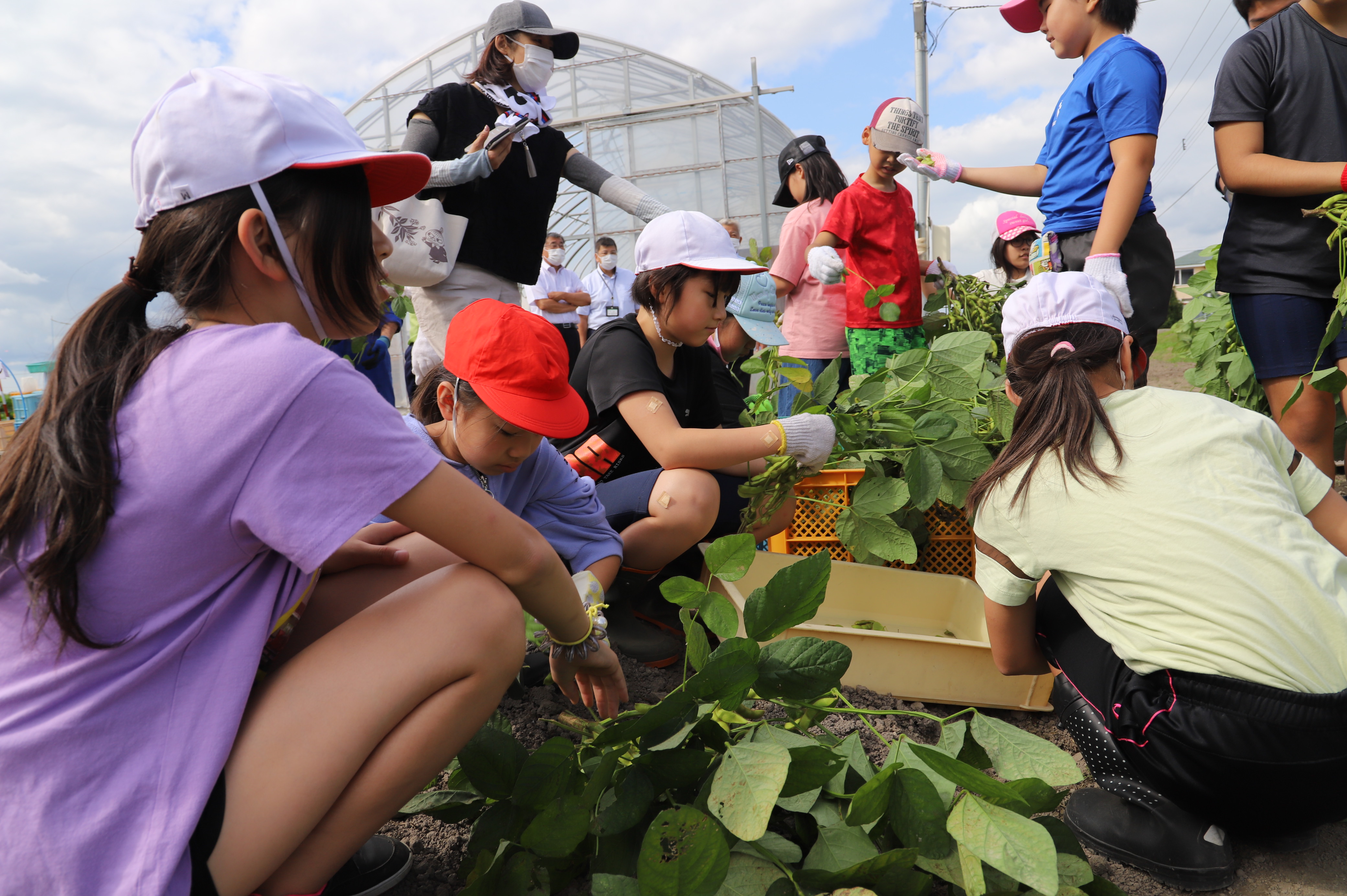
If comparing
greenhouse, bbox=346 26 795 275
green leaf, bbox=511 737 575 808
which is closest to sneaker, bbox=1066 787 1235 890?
green leaf, bbox=511 737 575 808

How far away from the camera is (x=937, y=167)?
2660 mm

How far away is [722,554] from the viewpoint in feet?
3.68

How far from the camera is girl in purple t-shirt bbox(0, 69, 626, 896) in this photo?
27.2 inches

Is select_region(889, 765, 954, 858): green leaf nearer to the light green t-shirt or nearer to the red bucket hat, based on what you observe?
the light green t-shirt

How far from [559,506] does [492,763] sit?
660 millimetres

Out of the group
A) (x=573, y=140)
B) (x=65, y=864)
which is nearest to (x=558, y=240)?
(x=573, y=140)

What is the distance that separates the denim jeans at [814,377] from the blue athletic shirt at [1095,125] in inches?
34.3

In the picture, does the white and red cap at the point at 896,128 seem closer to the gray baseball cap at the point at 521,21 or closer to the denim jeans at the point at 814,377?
the denim jeans at the point at 814,377

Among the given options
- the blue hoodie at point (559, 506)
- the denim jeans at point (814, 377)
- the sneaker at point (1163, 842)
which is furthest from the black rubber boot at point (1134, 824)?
the denim jeans at point (814, 377)

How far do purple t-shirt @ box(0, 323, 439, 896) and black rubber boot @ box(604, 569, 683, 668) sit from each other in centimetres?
101

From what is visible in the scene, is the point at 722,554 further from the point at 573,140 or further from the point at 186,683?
the point at 573,140

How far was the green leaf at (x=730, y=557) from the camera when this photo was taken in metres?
1.11

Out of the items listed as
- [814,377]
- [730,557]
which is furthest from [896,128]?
[730,557]

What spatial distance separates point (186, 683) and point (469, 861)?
401 millimetres
